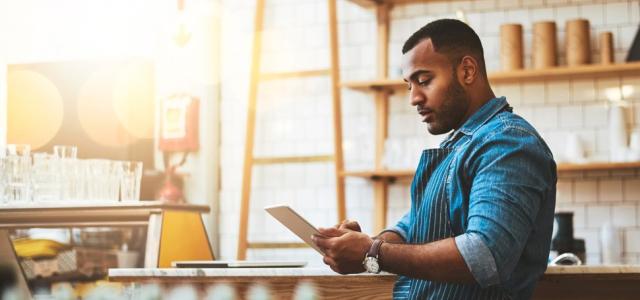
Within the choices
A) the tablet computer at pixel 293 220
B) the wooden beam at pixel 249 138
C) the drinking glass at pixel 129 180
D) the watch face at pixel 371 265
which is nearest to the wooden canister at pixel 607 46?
the wooden beam at pixel 249 138

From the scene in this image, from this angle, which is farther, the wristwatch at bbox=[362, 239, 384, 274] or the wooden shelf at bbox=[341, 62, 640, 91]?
the wooden shelf at bbox=[341, 62, 640, 91]

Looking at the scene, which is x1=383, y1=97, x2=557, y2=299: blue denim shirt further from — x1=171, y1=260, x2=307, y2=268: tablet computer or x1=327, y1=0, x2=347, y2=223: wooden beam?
x1=327, y1=0, x2=347, y2=223: wooden beam

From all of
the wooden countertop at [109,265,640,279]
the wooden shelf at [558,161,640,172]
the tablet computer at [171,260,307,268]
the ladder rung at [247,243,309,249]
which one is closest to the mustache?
the wooden countertop at [109,265,640,279]

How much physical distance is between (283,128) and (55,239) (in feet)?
6.90

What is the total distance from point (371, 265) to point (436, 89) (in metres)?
0.42

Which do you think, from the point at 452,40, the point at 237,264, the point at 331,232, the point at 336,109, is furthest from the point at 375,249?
the point at 336,109

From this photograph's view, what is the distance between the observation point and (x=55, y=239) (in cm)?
429

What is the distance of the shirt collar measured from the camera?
2.15 m

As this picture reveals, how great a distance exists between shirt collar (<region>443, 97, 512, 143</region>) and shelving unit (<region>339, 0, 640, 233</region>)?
119 inches

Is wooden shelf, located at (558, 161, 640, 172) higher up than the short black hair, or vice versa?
the short black hair

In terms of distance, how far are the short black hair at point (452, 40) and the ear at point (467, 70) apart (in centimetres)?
1

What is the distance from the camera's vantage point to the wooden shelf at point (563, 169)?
16.4 feet

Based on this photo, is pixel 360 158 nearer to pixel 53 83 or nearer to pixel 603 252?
pixel 603 252

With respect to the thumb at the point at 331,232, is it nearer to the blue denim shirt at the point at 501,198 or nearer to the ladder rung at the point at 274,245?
the blue denim shirt at the point at 501,198
